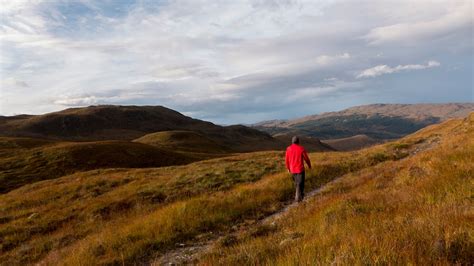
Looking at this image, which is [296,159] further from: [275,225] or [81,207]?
[81,207]

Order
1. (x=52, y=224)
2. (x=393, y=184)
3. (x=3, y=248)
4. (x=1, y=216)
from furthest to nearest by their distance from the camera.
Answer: (x=1, y=216) → (x=52, y=224) → (x=3, y=248) → (x=393, y=184)

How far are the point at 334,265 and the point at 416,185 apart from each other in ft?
20.9

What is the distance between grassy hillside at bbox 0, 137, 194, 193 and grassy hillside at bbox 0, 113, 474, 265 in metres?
21.9

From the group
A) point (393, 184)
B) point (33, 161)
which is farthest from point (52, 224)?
point (33, 161)

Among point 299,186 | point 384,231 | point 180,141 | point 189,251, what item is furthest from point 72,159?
point 180,141

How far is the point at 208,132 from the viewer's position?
192 meters

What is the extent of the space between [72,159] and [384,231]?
48.9m

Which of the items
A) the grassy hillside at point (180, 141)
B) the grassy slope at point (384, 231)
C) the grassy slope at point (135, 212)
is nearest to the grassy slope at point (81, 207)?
the grassy slope at point (135, 212)

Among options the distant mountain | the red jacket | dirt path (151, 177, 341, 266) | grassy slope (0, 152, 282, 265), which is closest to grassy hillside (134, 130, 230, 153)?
the distant mountain

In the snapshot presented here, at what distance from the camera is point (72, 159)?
47375mm

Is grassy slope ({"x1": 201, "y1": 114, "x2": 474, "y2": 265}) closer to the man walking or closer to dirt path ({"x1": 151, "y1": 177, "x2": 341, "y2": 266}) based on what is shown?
dirt path ({"x1": 151, "y1": 177, "x2": 341, "y2": 266})

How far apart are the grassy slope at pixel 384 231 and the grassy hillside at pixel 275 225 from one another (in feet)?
0.07

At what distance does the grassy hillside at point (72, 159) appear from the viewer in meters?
41.6

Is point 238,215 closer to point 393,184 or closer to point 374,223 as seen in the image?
point 393,184
